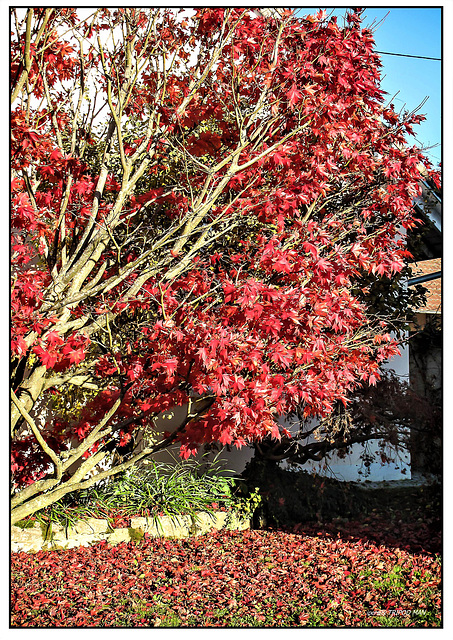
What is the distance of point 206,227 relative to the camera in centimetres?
394

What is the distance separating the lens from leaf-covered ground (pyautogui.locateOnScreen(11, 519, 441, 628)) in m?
4.20

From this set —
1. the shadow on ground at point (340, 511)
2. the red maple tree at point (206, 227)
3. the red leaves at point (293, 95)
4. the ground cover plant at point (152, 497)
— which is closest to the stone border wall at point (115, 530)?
the ground cover plant at point (152, 497)

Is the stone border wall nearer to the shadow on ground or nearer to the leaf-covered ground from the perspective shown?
the leaf-covered ground

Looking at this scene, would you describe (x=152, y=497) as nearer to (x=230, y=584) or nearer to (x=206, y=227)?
(x=230, y=584)

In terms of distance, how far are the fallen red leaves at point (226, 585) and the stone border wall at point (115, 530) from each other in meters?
0.10

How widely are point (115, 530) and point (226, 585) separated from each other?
135 centimetres

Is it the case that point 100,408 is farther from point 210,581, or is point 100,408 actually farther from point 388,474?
point 388,474

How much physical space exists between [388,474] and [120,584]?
5.22 meters

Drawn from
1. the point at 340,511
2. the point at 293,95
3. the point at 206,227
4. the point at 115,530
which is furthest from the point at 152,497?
the point at 293,95

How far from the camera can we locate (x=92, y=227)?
4.39 meters

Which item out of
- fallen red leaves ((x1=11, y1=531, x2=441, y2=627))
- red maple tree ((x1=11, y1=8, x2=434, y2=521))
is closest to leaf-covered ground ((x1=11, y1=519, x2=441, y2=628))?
fallen red leaves ((x1=11, y1=531, x2=441, y2=627))

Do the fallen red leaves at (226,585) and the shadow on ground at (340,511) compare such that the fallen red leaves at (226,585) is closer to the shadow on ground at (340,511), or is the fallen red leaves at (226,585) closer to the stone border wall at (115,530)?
the stone border wall at (115,530)

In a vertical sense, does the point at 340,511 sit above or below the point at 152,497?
below
